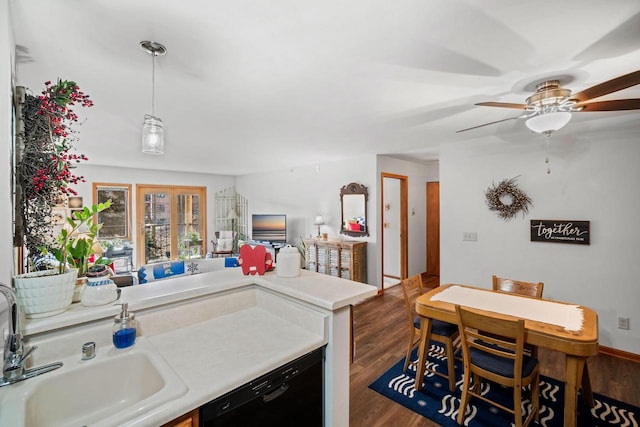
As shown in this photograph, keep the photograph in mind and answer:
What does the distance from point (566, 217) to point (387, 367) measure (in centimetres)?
249

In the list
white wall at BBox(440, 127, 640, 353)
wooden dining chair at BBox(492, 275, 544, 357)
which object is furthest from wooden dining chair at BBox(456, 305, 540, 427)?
white wall at BBox(440, 127, 640, 353)

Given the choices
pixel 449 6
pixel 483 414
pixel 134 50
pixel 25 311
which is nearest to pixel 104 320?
pixel 25 311

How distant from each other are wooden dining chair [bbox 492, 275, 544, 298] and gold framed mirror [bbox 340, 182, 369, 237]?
2.26 m

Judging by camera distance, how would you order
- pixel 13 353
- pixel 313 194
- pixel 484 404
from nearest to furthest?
pixel 13 353 → pixel 484 404 → pixel 313 194

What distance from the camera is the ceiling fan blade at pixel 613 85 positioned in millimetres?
1377

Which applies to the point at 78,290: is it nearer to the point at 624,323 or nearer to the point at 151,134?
the point at 151,134

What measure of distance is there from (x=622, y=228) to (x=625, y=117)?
3.48ft

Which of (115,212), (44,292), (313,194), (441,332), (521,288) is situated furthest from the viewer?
(115,212)

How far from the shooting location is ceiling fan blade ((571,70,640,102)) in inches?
54.2

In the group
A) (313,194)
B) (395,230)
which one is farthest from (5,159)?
(395,230)

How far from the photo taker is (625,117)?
8.82 feet

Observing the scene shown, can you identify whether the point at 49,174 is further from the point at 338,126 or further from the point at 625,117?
the point at 625,117

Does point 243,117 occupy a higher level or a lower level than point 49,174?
higher

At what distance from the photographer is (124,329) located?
123 centimetres
